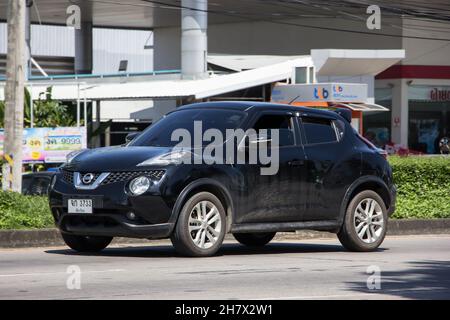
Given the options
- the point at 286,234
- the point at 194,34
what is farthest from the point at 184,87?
the point at 286,234

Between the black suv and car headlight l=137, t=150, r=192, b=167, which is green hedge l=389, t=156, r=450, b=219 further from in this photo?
car headlight l=137, t=150, r=192, b=167

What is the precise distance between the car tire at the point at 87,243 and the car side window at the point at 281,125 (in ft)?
7.69

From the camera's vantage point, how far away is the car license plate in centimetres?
1175

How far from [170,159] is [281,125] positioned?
72.4 inches

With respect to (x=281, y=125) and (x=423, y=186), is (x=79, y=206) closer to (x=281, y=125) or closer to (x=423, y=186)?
(x=281, y=125)

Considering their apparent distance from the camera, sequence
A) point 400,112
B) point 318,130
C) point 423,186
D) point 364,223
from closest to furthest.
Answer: point 318,130
point 364,223
point 423,186
point 400,112

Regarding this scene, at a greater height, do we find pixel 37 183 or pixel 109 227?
pixel 37 183

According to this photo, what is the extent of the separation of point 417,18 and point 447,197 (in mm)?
31114

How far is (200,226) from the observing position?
11828mm

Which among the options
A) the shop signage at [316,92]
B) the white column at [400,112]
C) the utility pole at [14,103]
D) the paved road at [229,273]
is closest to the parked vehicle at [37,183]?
the utility pole at [14,103]

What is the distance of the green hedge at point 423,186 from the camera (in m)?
18.7
